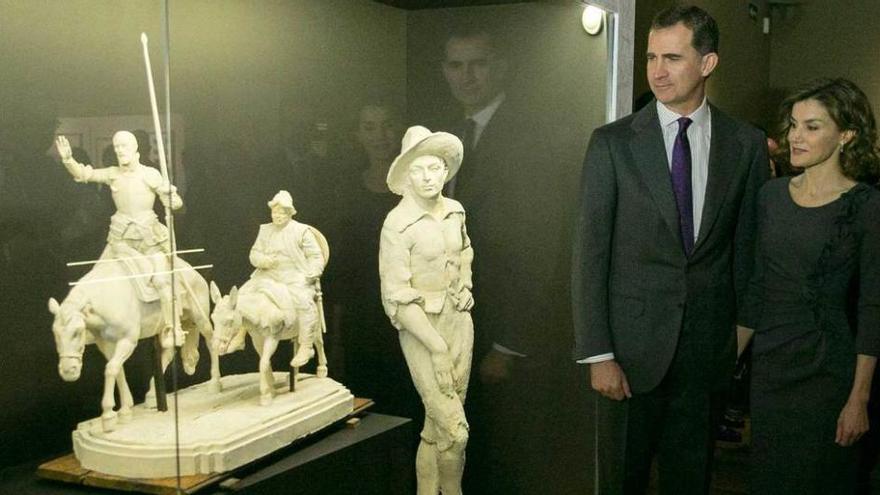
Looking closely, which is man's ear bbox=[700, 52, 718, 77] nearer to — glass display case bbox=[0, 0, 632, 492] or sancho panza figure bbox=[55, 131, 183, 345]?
glass display case bbox=[0, 0, 632, 492]

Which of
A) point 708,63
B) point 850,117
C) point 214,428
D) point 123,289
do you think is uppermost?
point 708,63

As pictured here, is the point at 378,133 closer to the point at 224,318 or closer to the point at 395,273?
the point at 395,273

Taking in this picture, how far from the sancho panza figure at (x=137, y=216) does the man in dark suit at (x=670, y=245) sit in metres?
1.39

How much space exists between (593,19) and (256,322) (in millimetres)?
2005

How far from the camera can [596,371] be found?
3502 mm

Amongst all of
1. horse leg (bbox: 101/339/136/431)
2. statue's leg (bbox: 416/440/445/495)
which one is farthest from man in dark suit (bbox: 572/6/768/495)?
horse leg (bbox: 101/339/136/431)

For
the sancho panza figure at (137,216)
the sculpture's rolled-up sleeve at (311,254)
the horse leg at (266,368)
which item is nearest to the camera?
the sancho panza figure at (137,216)

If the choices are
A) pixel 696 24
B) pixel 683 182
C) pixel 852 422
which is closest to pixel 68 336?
pixel 683 182

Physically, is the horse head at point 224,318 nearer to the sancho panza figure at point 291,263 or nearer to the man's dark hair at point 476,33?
the sancho panza figure at point 291,263

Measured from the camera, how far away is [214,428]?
320 centimetres

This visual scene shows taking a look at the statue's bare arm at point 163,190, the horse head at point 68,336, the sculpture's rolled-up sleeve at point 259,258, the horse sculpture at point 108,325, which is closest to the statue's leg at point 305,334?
the sculpture's rolled-up sleeve at point 259,258

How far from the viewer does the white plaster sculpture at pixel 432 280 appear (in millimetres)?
3846

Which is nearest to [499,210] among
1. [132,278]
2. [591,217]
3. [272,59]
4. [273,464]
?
[591,217]

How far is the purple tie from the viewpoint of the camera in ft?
11.1
